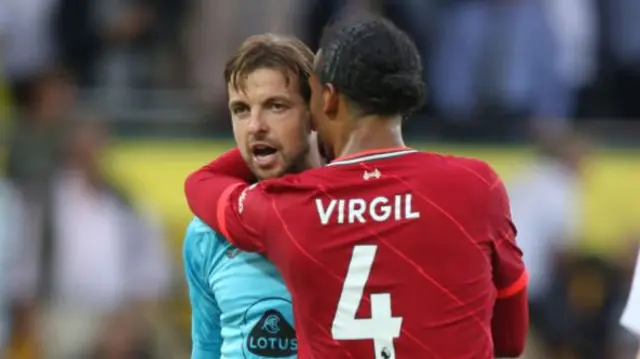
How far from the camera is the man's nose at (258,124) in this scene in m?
4.12

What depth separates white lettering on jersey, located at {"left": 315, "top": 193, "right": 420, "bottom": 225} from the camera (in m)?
3.88

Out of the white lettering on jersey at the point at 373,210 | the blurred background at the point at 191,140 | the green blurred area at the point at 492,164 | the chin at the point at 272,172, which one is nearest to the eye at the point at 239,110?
the chin at the point at 272,172

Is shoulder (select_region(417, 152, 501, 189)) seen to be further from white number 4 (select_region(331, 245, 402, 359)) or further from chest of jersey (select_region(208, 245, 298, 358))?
chest of jersey (select_region(208, 245, 298, 358))

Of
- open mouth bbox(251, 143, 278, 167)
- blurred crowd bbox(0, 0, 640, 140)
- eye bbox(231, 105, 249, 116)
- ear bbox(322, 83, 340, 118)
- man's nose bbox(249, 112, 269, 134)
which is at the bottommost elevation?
blurred crowd bbox(0, 0, 640, 140)

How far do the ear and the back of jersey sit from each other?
0.12m

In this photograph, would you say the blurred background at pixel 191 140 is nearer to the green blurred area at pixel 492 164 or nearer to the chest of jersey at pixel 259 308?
the green blurred area at pixel 492 164

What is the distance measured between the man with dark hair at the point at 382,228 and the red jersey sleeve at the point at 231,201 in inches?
1.3

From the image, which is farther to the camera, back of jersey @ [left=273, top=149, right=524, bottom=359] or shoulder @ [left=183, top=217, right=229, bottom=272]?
shoulder @ [left=183, top=217, right=229, bottom=272]

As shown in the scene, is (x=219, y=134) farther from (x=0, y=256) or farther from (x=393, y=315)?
(x=393, y=315)

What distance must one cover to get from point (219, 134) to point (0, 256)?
124 centimetres

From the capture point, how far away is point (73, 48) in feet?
28.9

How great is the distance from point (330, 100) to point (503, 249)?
53 centimetres

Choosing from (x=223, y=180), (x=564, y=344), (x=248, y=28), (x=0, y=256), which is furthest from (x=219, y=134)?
(x=223, y=180)

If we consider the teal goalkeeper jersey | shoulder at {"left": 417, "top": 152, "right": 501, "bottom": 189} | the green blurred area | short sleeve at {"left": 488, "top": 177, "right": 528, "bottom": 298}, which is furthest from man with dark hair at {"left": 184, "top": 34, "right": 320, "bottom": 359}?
the green blurred area
